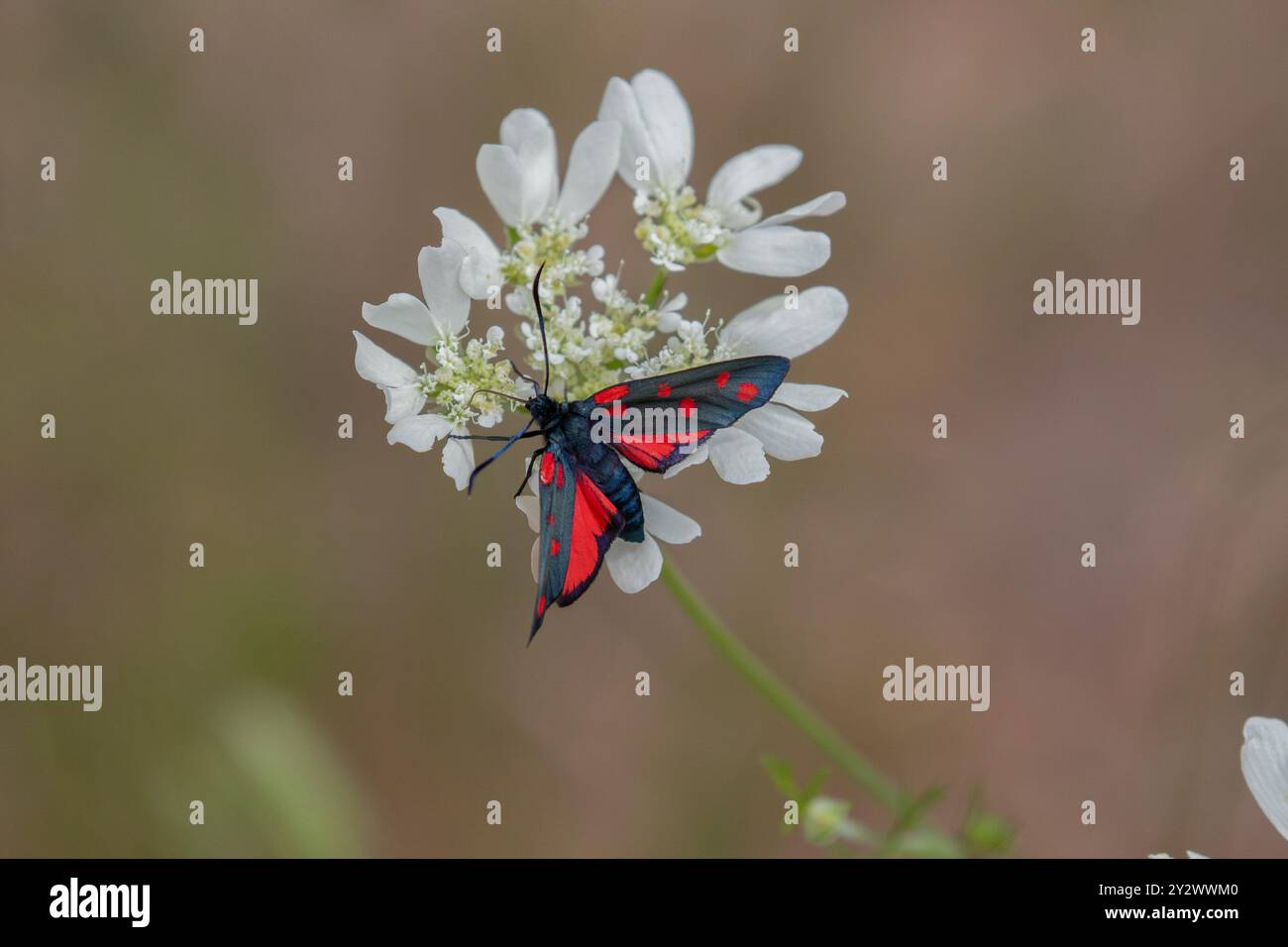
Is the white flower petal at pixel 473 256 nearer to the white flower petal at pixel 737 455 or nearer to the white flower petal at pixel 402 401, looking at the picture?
the white flower petal at pixel 402 401

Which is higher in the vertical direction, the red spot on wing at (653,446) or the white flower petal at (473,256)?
the white flower petal at (473,256)

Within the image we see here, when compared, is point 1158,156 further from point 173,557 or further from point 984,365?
point 173,557

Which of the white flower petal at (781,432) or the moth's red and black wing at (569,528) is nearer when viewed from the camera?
the moth's red and black wing at (569,528)

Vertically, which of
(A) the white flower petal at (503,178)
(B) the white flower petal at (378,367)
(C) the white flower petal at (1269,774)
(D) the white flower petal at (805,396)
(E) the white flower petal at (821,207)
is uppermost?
(A) the white flower petal at (503,178)

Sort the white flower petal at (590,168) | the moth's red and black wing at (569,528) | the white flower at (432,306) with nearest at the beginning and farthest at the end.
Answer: the moth's red and black wing at (569,528) < the white flower at (432,306) < the white flower petal at (590,168)

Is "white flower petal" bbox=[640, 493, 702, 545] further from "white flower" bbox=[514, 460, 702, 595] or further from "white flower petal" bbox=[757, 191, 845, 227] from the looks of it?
"white flower petal" bbox=[757, 191, 845, 227]

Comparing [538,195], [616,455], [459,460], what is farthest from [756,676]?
[538,195]

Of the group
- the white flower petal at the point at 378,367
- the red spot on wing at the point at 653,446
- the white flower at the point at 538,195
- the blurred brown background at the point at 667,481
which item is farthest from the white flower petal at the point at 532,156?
the blurred brown background at the point at 667,481

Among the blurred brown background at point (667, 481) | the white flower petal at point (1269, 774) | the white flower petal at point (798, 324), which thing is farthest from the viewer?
the blurred brown background at point (667, 481)
